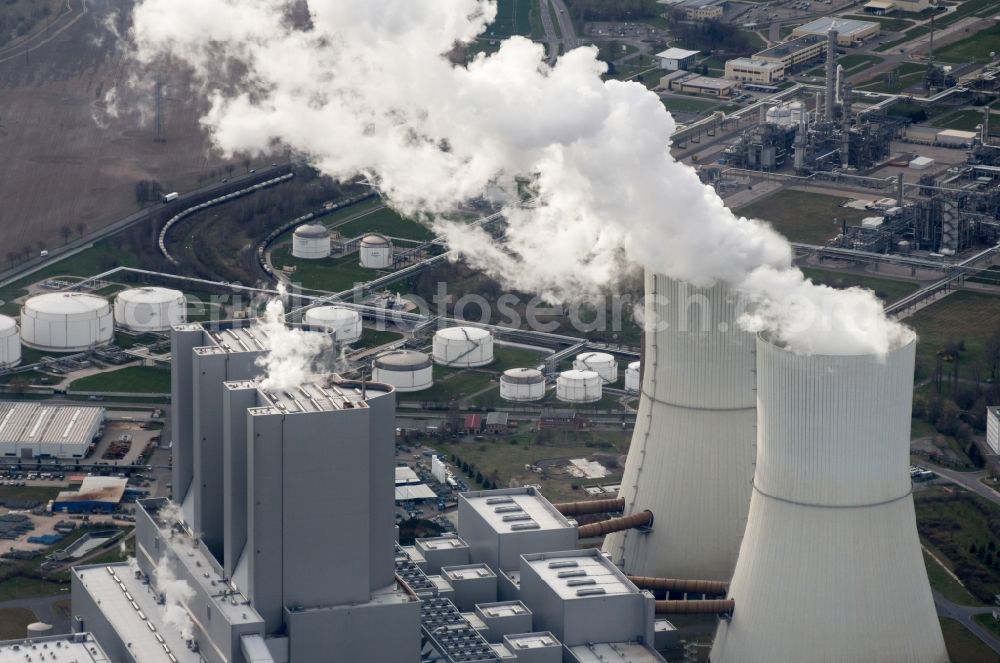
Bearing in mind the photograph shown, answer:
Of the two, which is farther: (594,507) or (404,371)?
(404,371)

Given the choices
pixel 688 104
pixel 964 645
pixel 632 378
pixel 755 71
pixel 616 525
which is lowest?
pixel 964 645

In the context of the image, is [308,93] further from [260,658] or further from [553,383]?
[260,658]

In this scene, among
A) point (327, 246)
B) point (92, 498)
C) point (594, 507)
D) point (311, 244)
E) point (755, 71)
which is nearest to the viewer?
point (594, 507)

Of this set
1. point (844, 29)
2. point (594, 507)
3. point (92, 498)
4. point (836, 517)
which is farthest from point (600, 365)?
point (844, 29)

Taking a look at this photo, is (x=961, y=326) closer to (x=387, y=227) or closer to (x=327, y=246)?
(x=387, y=227)

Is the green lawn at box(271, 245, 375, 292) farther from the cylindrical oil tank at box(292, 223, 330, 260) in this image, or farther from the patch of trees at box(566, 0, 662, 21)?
the patch of trees at box(566, 0, 662, 21)

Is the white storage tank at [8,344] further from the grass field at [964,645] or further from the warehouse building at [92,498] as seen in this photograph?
the grass field at [964,645]

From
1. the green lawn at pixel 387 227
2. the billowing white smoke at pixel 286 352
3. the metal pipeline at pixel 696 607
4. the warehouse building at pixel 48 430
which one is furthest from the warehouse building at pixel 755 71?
the billowing white smoke at pixel 286 352
